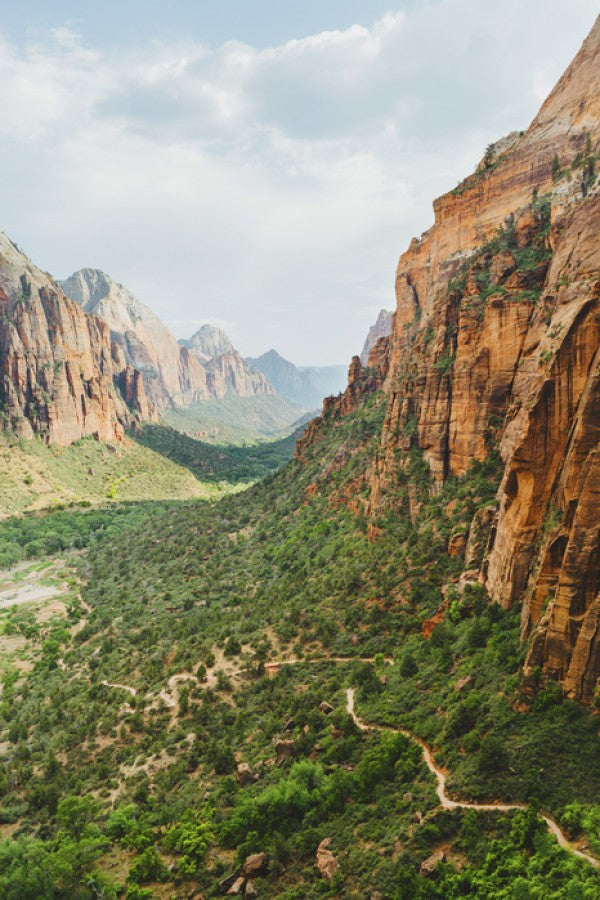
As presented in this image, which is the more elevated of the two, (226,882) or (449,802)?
(449,802)

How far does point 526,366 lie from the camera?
140ft

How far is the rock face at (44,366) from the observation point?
160 meters

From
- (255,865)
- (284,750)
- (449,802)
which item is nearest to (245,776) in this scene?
(284,750)

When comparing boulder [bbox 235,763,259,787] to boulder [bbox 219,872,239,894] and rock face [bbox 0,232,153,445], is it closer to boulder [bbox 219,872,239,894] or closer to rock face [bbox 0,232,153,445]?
boulder [bbox 219,872,239,894]

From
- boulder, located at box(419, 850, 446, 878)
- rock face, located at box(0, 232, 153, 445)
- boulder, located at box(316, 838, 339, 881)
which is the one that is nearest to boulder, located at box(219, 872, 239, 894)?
boulder, located at box(316, 838, 339, 881)

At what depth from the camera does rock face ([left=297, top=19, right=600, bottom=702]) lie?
27016 mm

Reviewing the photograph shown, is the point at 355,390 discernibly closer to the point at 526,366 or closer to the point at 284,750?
the point at 526,366

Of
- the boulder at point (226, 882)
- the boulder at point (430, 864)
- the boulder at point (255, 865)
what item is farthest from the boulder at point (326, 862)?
the boulder at point (430, 864)

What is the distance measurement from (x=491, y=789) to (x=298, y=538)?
2087 inches

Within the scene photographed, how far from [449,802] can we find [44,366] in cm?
17315

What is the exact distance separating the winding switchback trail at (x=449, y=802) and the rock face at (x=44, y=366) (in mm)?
147597

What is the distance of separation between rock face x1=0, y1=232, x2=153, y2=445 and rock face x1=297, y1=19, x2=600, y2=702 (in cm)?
11837

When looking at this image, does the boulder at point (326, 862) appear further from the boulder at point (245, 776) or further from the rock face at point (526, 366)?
the rock face at point (526, 366)

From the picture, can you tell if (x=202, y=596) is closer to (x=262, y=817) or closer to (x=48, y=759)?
(x=48, y=759)
